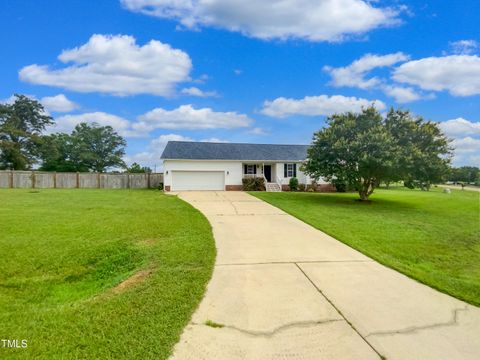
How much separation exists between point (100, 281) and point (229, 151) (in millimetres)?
21669

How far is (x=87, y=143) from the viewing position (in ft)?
131

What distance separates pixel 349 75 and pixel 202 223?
1508 centimetres

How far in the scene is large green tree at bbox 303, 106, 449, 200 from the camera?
47.5 ft

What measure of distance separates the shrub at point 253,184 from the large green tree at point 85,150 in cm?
2388

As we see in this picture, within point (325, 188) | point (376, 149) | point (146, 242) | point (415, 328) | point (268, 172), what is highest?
point (376, 149)

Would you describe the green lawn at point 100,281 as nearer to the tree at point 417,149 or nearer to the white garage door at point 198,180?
the tree at point 417,149

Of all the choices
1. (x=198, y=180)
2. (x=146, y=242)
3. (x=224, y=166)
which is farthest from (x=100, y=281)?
(x=224, y=166)

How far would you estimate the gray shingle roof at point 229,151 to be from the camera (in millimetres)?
24891

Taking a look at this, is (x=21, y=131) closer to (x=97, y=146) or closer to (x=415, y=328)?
(x=97, y=146)

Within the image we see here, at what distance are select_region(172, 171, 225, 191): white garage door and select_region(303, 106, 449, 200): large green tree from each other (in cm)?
973

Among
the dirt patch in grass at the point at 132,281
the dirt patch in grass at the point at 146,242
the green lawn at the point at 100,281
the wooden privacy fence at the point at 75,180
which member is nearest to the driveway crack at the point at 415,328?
the green lawn at the point at 100,281

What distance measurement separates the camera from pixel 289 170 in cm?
2664

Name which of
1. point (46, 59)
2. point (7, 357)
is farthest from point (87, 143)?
point (7, 357)

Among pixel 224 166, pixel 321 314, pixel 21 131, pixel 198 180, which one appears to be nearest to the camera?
pixel 321 314
